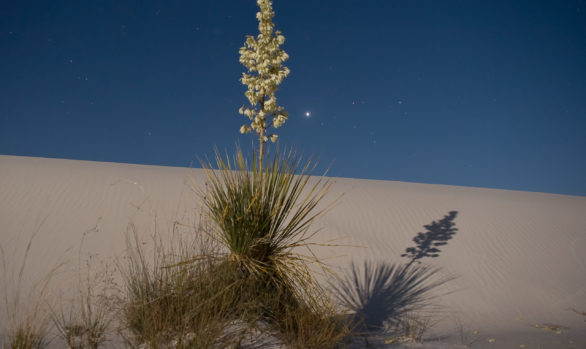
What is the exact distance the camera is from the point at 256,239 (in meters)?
3.37

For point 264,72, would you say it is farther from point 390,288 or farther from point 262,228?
point 390,288

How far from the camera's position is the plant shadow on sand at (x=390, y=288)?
543 cm

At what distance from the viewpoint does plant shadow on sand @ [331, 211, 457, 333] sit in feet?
17.8

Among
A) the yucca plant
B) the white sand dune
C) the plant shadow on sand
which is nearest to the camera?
the yucca plant

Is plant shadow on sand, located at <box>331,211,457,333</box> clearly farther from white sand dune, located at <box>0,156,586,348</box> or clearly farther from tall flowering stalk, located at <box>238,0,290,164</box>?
tall flowering stalk, located at <box>238,0,290,164</box>

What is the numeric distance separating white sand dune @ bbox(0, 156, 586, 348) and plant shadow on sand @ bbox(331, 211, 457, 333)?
0.95 feet

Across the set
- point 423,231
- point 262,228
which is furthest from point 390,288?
point 423,231

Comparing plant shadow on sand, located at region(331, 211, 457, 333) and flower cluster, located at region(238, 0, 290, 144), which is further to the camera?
plant shadow on sand, located at region(331, 211, 457, 333)

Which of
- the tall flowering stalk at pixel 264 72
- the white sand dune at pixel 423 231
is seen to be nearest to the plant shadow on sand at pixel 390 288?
the white sand dune at pixel 423 231

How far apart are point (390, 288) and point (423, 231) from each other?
18.4 feet

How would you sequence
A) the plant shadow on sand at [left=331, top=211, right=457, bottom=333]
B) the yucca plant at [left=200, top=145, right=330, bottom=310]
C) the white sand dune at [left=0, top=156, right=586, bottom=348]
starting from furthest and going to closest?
the white sand dune at [left=0, top=156, right=586, bottom=348] < the plant shadow on sand at [left=331, top=211, right=457, bottom=333] < the yucca plant at [left=200, top=145, right=330, bottom=310]

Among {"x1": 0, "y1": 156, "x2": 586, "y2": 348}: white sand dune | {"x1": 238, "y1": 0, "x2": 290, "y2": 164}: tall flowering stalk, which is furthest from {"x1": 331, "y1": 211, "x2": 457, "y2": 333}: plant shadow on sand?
{"x1": 238, "y1": 0, "x2": 290, "y2": 164}: tall flowering stalk

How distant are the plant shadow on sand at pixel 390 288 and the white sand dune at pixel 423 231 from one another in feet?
0.95

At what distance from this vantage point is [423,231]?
11711 millimetres
